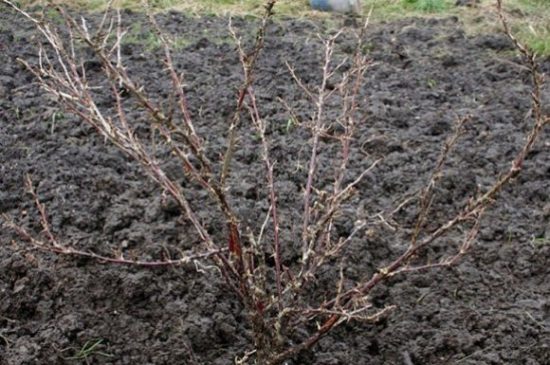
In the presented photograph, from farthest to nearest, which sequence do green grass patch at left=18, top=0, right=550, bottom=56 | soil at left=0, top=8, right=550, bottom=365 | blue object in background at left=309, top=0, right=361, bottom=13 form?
blue object in background at left=309, top=0, right=361, bottom=13, green grass patch at left=18, top=0, right=550, bottom=56, soil at left=0, top=8, right=550, bottom=365

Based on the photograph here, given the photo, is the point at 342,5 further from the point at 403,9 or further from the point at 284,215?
the point at 284,215

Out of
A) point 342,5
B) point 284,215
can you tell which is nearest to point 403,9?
point 342,5

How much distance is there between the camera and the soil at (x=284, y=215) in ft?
8.88

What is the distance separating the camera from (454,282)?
2.96m

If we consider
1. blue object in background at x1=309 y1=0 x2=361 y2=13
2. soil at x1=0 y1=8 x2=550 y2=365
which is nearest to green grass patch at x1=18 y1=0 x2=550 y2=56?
blue object in background at x1=309 y1=0 x2=361 y2=13

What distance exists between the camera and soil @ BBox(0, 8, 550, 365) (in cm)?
271

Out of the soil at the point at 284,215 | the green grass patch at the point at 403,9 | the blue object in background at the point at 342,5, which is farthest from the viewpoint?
the blue object in background at the point at 342,5

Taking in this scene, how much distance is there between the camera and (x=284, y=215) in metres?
3.32

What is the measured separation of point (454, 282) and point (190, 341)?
91 centimetres

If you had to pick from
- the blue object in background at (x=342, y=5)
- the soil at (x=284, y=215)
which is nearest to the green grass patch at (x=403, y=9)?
the blue object in background at (x=342, y=5)

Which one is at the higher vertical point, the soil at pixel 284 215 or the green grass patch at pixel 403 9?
the soil at pixel 284 215

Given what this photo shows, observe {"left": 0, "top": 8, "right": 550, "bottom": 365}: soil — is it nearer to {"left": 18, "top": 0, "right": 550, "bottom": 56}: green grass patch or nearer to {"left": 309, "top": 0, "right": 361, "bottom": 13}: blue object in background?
{"left": 18, "top": 0, "right": 550, "bottom": 56}: green grass patch

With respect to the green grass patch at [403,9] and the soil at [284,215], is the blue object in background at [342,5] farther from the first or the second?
the soil at [284,215]

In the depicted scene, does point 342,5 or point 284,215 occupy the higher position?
point 284,215
